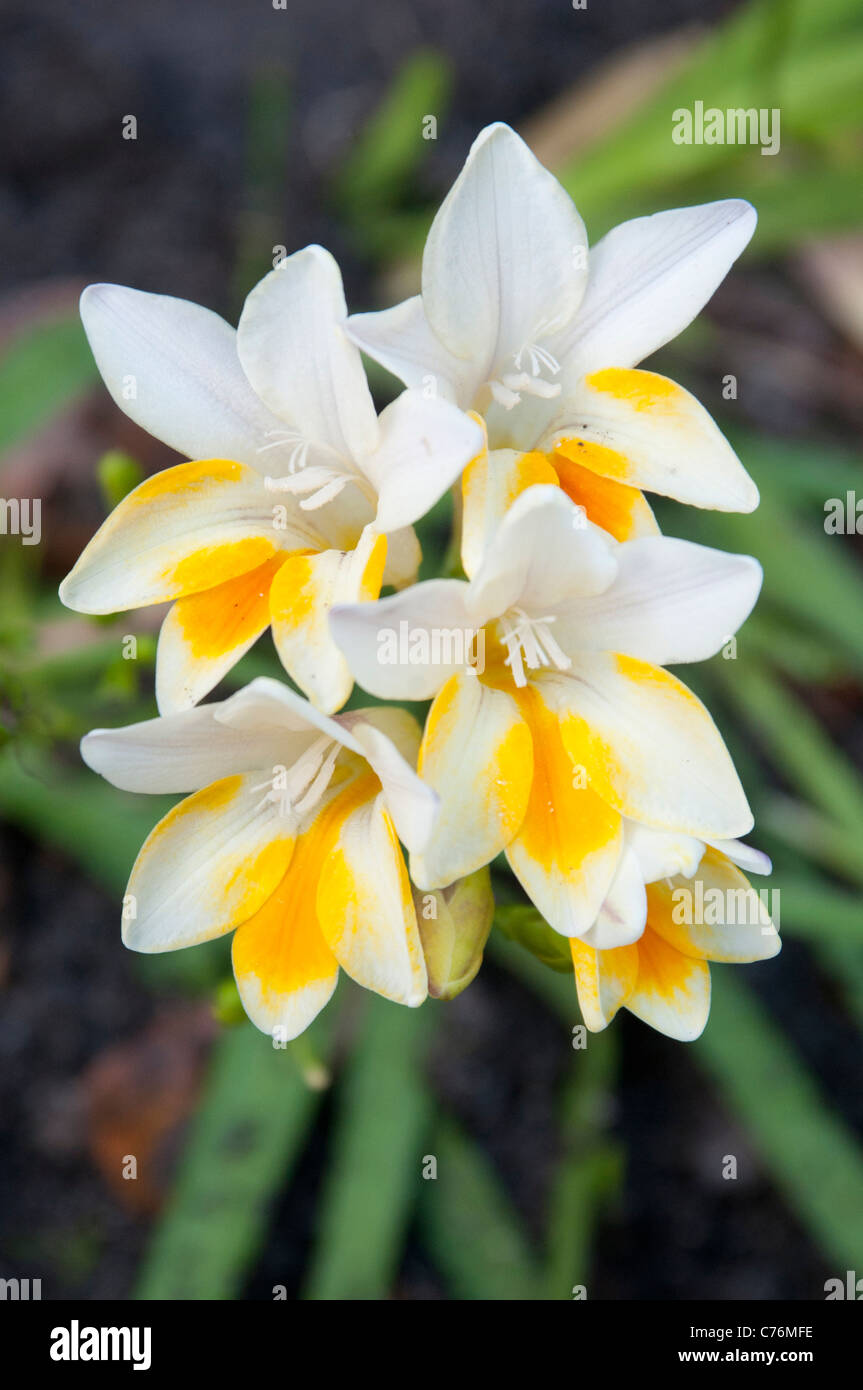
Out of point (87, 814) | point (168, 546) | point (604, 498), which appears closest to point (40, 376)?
point (87, 814)

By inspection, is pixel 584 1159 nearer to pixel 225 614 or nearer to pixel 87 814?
pixel 87 814

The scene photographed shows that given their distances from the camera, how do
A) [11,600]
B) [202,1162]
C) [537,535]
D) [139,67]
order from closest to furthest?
[537,535] → [202,1162] → [11,600] → [139,67]

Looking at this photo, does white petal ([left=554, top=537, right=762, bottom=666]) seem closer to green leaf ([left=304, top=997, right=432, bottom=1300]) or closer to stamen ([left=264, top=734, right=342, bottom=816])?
stamen ([left=264, top=734, right=342, bottom=816])

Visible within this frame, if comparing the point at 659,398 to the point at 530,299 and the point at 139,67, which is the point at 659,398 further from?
the point at 139,67

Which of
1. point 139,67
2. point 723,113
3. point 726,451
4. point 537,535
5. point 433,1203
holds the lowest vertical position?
point 433,1203
